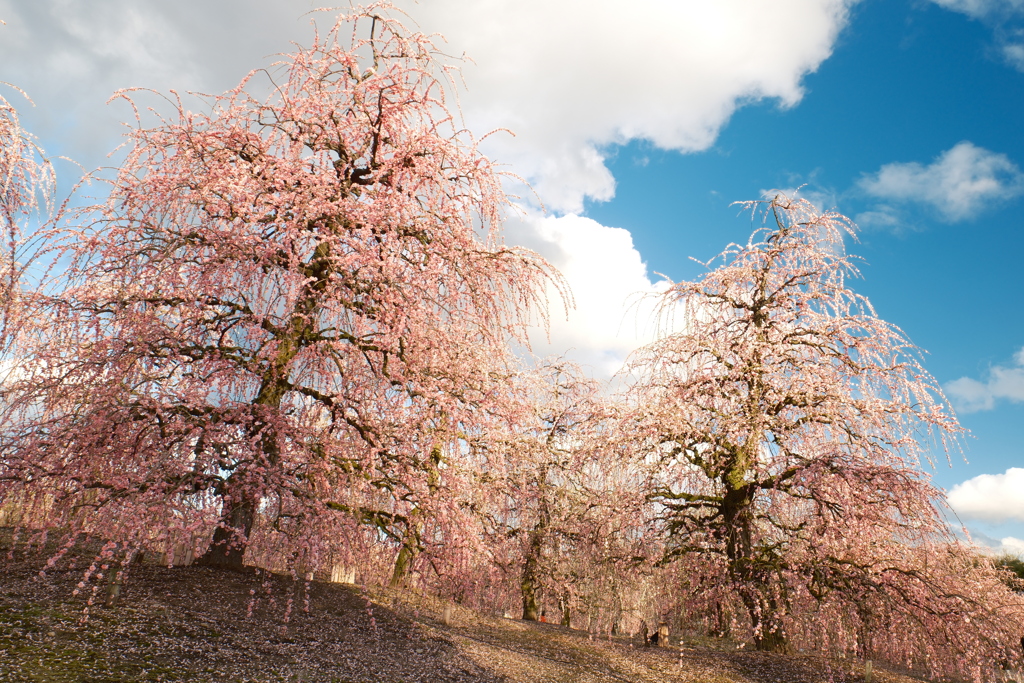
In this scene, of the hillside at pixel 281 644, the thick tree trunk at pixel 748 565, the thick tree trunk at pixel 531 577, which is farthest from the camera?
the thick tree trunk at pixel 531 577

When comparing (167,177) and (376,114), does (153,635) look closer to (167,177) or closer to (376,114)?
(167,177)

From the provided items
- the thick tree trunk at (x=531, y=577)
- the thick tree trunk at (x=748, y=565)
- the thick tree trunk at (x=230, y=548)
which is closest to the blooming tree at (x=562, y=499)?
the thick tree trunk at (x=531, y=577)

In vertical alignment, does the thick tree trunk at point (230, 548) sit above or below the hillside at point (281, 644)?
above

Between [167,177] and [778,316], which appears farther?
[778,316]

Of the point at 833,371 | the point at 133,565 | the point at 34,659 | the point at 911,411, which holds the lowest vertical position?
the point at 34,659

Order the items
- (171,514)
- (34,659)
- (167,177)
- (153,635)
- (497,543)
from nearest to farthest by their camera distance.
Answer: (34,659) → (171,514) → (153,635) → (167,177) → (497,543)

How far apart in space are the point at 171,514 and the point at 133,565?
11.6 feet

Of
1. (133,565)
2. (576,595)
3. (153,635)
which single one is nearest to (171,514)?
(153,635)

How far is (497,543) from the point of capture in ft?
44.4

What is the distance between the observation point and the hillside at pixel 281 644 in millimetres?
5324

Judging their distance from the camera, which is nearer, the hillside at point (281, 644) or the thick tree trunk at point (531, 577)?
the hillside at point (281, 644)

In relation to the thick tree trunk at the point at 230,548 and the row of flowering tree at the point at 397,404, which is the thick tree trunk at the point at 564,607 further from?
the thick tree trunk at the point at 230,548

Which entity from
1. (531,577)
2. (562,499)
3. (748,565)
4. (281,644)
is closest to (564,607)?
(531,577)

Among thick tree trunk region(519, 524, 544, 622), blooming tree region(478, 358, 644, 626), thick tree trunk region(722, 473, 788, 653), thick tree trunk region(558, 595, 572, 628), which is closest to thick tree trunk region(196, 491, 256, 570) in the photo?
blooming tree region(478, 358, 644, 626)
